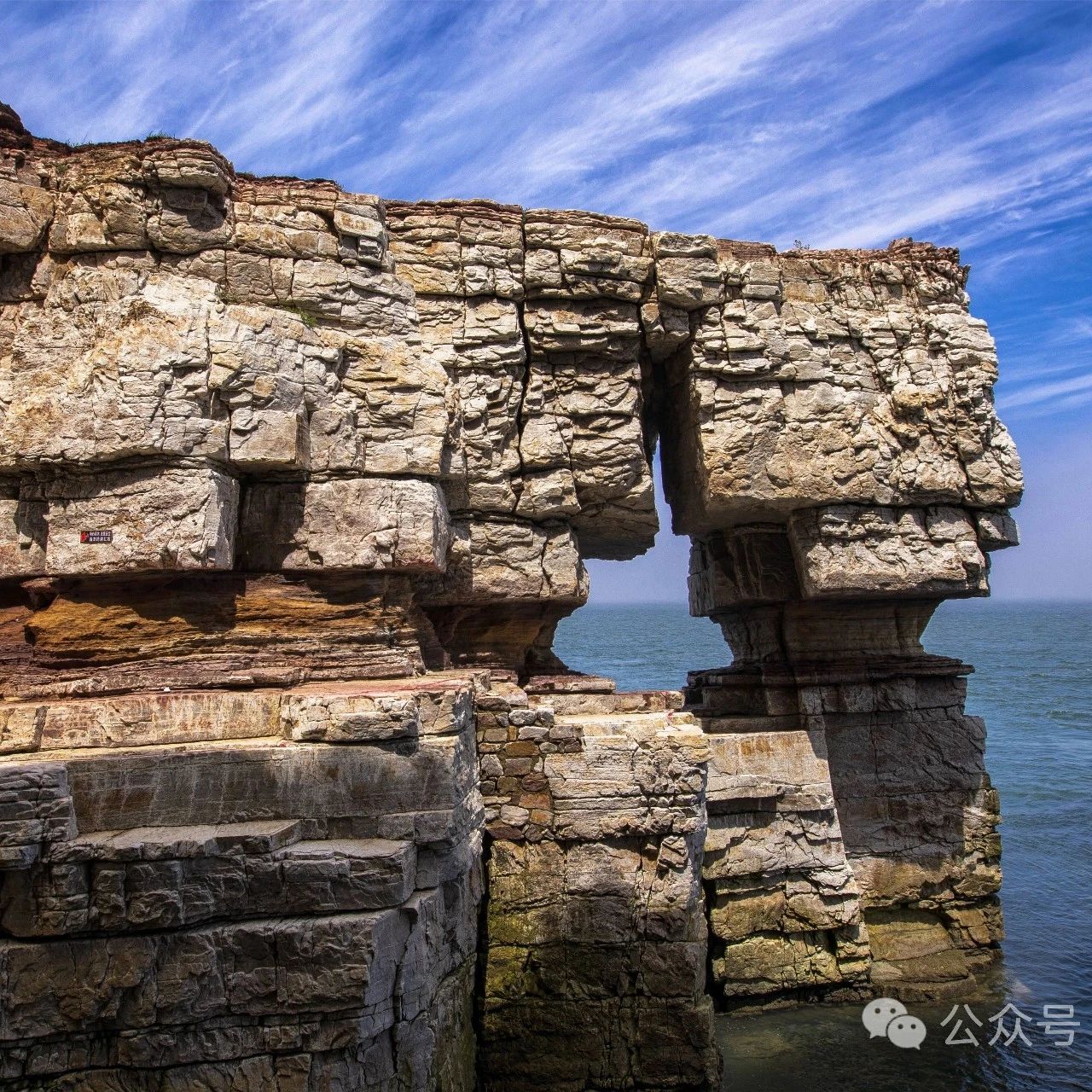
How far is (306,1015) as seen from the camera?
618 centimetres

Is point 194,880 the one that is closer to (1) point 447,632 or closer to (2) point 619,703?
(2) point 619,703

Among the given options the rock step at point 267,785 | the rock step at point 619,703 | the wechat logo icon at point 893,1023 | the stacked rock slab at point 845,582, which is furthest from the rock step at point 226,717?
the wechat logo icon at point 893,1023

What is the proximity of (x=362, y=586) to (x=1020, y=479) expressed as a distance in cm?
845

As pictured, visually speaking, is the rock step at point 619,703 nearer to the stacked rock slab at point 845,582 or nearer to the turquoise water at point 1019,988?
the stacked rock slab at point 845,582

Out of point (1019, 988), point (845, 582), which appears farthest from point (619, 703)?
point (1019, 988)

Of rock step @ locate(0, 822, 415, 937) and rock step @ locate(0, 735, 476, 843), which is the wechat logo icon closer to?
rock step @ locate(0, 735, 476, 843)

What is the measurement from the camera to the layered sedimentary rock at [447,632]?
6184mm

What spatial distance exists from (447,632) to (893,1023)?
22.1 feet

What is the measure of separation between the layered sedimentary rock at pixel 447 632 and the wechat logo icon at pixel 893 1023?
0.32 metres

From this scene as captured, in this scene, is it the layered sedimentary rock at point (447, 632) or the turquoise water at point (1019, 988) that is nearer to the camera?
the layered sedimentary rock at point (447, 632)

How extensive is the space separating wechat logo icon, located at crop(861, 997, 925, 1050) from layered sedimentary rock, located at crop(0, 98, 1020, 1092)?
1.04ft

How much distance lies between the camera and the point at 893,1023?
10656mm

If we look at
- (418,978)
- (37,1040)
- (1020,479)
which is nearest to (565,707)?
(418,978)

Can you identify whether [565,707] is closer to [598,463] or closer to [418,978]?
[598,463]
